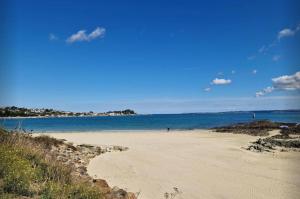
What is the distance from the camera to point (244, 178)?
15.2 metres

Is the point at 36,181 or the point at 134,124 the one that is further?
the point at 134,124

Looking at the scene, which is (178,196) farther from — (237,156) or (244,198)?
(237,156)

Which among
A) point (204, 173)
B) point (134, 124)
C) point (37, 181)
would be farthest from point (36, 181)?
point (134, 124)

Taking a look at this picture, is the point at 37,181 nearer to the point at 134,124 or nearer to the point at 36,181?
the point at 36,181

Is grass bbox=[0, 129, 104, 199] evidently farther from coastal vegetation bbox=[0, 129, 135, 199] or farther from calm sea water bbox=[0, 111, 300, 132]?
calm sea water bbox=[0, 111, 300, 132]

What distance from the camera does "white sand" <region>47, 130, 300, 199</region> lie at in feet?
43.1

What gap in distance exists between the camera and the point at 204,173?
16.2m

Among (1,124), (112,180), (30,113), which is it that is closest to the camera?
(1,124)

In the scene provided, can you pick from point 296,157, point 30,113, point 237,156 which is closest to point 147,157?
point 237,156

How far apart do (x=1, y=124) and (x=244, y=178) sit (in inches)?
365

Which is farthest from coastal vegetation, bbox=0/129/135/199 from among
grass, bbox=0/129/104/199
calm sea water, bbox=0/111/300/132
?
calm sea water, bbox=0/111/300/132

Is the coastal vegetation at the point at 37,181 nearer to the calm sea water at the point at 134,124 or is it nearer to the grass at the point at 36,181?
the grass at the point at 36,181

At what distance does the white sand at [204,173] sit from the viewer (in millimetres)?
13125

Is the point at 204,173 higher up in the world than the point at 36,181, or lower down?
lower down
